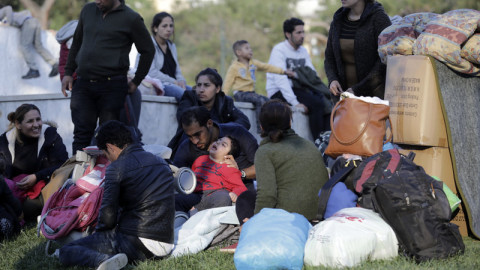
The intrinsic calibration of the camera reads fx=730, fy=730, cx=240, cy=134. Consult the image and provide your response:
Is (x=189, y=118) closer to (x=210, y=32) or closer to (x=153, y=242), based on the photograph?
(x=153, y=242)

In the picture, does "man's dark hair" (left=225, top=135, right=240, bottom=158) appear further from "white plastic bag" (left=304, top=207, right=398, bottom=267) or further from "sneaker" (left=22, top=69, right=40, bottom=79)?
"sneaker" (left=22, top=69, right=40, bottom=79)

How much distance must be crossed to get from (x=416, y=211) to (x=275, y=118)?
1.32 meters

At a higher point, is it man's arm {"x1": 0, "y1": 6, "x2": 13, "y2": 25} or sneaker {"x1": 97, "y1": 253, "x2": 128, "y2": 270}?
man's arm {"x1": 0, "y1": 6, "x2": 13, "y2": 25}

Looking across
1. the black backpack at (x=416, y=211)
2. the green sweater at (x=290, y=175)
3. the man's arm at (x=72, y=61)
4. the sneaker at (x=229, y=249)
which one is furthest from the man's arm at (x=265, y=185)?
the man's arm at (x=72, y=61)

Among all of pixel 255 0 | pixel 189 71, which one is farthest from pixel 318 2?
pixel 189 71

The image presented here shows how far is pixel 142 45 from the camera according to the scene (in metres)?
7.38

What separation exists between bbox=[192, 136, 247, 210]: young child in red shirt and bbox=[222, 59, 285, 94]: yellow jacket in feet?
13.4

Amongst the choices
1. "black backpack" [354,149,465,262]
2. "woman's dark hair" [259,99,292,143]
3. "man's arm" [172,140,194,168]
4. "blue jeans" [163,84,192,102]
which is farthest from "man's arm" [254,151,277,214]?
"blue jeans" [163,84,192,102]

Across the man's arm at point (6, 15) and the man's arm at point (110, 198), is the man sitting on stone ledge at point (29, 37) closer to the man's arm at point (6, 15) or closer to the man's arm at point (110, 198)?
the man's arm at point (6, 15)

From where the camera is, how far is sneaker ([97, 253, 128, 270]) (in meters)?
4.77

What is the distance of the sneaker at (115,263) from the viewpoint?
4773mm

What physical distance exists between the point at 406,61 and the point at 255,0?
42616 mm

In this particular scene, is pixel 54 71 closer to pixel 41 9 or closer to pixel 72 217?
pixel 72 217

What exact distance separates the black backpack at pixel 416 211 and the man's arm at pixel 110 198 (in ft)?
5.82
